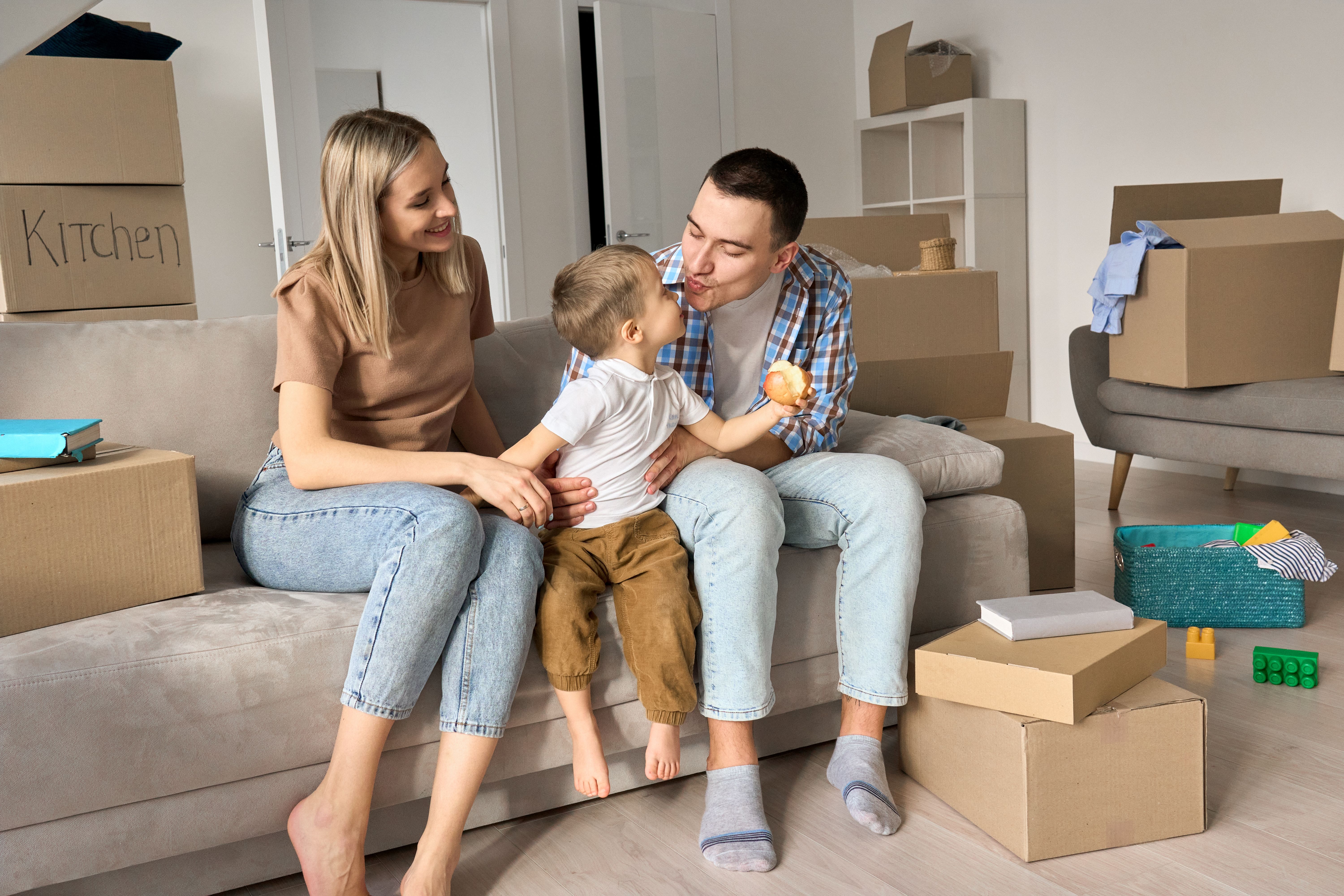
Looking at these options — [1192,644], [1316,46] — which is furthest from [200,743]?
[1316,46]

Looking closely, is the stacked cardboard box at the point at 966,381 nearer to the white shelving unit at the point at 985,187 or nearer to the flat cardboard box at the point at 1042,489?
the flat cardboard box at the point at 1042,489

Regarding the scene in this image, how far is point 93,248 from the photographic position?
227 centimetres

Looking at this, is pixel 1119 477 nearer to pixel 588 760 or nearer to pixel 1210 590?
pixel 1210 590

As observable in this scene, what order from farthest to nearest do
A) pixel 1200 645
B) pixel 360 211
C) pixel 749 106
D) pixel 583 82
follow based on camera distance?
pixel 749 106 → pixel 583 82 → pixel 1200 645 → pixel 360 211

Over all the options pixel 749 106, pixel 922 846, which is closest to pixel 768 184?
pixel 922 846

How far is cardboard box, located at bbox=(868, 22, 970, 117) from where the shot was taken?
4.41 meters

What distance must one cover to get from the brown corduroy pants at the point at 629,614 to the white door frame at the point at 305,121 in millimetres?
2371

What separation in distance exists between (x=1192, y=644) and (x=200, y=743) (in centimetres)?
168

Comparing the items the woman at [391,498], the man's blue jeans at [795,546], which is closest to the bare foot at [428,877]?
the woman at [391,498]

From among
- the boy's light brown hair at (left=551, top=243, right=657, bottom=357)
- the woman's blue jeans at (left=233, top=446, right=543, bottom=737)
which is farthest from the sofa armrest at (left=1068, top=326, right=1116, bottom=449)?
the woman's blue jeans at (left=233, top=446, right=543, bottom=737)

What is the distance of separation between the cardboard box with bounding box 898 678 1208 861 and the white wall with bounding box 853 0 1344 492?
94.1 inches

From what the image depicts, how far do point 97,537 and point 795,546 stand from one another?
90 centimetres

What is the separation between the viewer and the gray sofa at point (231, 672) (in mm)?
1138

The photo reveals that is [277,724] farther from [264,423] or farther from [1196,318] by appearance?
[1196,318]
